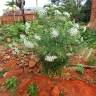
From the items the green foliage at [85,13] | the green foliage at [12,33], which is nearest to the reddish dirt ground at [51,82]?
the green foliage at [12,33]

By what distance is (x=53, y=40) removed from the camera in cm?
730

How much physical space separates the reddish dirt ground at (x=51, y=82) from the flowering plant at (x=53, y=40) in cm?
28

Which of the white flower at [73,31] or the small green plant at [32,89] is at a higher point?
the white flower at [73,31]

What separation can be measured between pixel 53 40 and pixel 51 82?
0.83 metres

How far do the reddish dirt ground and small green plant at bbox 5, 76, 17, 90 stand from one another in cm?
8

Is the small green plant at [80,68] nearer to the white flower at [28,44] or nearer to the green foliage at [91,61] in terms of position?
the green foliage at [91,61]

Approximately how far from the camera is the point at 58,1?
18812 mm

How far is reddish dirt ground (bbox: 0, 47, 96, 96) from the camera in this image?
24.3 feet

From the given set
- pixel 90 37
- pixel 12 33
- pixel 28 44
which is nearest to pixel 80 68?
pixel 28 44

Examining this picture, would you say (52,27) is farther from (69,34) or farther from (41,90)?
(41,90)

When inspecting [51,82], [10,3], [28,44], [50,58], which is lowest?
[51,82]

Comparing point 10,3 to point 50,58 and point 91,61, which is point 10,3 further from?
point 50,58

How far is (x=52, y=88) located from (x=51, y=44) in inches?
32.1

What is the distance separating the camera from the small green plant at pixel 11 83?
7852 mm
